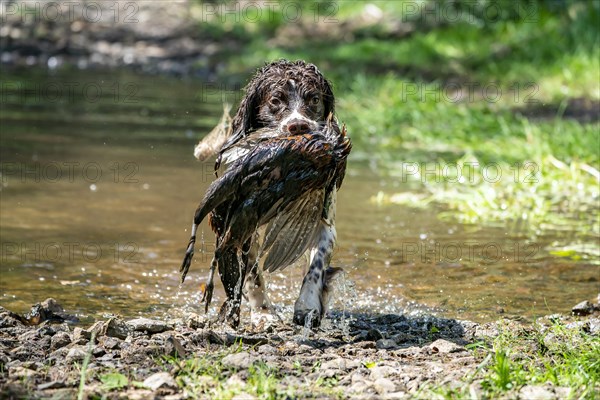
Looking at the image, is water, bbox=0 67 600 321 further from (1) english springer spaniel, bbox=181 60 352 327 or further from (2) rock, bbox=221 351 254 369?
(2) rock, bbox=221 351 254 369

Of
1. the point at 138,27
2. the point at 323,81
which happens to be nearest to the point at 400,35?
the point at 138,27

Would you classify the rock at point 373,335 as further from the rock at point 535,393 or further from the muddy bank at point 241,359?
the rock at point 535,393

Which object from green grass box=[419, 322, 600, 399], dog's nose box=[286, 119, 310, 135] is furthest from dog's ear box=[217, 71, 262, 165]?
green grass box=[419, 322, 600, 399]

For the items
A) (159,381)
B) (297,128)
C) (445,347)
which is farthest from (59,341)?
(445,347)

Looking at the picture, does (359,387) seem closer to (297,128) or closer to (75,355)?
(75,355)

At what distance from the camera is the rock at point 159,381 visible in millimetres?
3785

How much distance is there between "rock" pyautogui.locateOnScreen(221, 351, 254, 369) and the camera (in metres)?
4.03

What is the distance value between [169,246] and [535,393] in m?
3.92

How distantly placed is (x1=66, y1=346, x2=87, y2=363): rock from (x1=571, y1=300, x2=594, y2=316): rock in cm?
288

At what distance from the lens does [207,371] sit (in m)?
3.98

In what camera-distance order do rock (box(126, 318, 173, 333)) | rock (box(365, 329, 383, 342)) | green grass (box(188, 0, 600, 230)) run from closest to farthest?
rock (box(126, 318, 173, 333)), rock (box(365, 329, 383, 342)), green grass (box(188, 0, 600, 230))

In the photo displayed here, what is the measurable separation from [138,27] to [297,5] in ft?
12.7

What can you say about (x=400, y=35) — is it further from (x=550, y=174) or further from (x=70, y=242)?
(x=70, y=242)

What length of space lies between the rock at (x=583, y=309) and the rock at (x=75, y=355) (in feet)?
9.45
